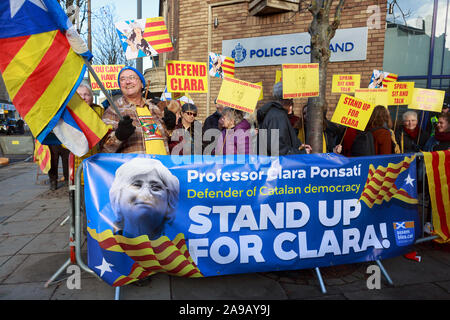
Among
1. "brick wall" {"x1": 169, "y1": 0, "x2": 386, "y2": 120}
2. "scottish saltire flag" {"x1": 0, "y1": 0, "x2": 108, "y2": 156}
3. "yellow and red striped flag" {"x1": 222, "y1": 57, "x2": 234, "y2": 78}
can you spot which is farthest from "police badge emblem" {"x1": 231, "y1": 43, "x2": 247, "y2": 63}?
"scottish saltire flag" {"x1": 0, "y1": 0, "x2": 108, "y2": 156}

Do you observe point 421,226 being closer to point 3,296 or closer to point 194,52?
point 3,296

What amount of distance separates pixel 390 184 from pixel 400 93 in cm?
301

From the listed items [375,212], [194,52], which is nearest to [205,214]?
[375,212]

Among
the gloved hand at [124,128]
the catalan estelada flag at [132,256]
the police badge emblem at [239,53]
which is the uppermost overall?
the police badge emblem at [239,53]

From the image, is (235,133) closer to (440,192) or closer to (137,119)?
(137,119)

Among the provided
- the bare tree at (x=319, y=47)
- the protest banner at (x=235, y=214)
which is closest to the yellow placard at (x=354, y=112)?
the bare tree at (x=319, y=47)

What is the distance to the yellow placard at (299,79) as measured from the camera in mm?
3664

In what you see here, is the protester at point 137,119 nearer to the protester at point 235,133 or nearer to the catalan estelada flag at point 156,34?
the protester at point 235,133

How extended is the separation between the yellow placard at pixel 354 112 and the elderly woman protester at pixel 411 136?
1.49 metres

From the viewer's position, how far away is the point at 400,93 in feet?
17.5

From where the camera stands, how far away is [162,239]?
2574 millimetres

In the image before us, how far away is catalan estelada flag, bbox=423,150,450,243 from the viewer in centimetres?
349

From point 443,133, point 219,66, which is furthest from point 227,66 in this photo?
point 443,133

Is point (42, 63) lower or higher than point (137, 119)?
higher
